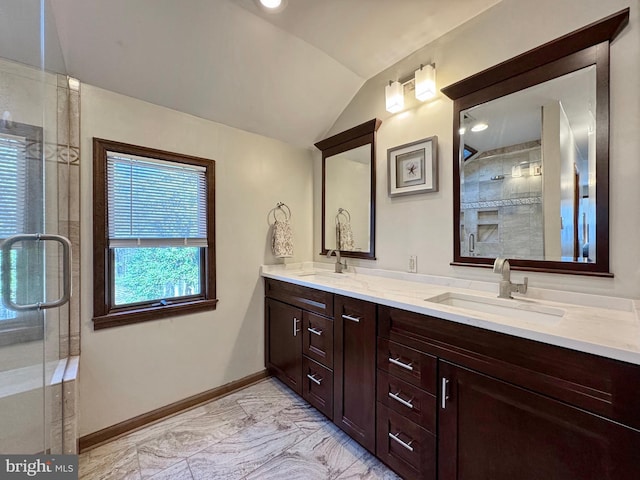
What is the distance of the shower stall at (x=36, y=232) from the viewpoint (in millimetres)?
1151

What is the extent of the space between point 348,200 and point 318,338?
47.9 inches

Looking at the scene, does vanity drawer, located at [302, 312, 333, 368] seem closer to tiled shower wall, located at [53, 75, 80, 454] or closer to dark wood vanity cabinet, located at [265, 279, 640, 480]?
dark wood vanity cabinet, located at [265, 279, 640, 480]

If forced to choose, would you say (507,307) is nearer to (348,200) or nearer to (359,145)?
(348,200)

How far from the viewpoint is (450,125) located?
182 centimetres

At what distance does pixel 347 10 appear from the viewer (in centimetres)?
167

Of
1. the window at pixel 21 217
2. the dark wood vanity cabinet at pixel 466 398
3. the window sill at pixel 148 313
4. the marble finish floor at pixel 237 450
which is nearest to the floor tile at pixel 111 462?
the marble finish floor at pixel 237 450

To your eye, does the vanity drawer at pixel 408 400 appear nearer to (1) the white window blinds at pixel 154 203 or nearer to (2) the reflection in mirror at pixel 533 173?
(2) the reflection in mirror at pixel 533 173

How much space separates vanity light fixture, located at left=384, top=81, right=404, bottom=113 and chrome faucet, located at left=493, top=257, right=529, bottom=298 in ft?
4.15

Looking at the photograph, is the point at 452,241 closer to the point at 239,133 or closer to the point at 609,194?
the point at 609,194

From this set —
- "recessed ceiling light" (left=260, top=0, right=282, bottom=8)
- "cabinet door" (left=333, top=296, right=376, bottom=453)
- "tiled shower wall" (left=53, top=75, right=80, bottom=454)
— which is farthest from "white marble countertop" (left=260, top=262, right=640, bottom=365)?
"recessed ceiling light" (left=260, top=0, right=282, bottom=8)

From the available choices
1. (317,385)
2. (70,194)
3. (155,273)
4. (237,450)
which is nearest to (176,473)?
(237,450)

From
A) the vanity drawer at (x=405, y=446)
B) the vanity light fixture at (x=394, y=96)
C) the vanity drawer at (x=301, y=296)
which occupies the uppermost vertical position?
the vanity light fixture at (x=394, y=96)

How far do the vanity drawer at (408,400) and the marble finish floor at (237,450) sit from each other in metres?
0.43

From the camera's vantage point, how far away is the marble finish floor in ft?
5.04
